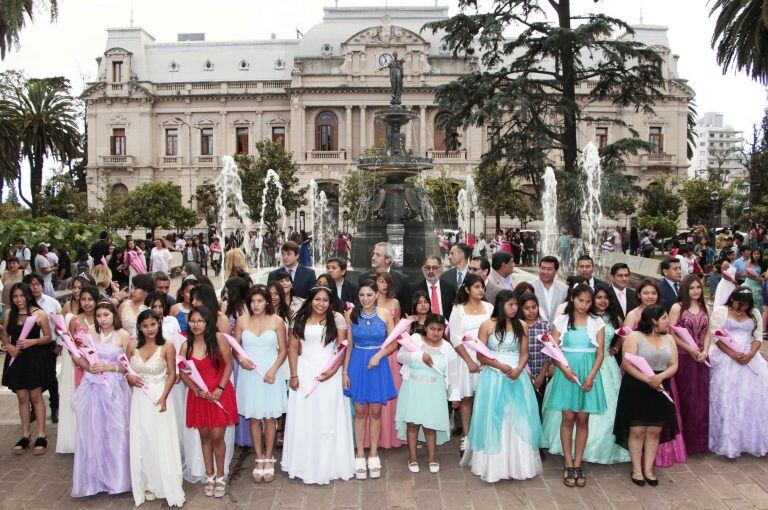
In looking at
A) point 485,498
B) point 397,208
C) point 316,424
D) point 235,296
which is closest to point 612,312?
point 485,498

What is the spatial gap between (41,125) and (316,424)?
46293mm

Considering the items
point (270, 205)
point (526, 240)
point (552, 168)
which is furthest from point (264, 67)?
point (552, 168)

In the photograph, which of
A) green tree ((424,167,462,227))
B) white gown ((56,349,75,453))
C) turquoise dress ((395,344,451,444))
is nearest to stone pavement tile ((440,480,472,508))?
turquoise dress ((395,344,451,444))

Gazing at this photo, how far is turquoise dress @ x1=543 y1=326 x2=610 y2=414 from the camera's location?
21.6 feet

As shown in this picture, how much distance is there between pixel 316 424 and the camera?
668 centimetres

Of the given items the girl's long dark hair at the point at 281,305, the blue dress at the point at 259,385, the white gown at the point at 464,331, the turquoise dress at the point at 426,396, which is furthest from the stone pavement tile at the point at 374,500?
the girl's long dark hair at the point at 281,305

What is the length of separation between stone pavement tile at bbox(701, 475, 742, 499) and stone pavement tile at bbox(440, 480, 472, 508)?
2.24 meters

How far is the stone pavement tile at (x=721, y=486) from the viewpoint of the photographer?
6266 millimetres

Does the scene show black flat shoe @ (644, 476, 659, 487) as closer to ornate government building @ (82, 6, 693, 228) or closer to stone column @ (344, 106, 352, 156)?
ornate government building @ (82, 6, 693, 228)

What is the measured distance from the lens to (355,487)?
6582 millimetres

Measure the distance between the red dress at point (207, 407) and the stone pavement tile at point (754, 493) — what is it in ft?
15.4

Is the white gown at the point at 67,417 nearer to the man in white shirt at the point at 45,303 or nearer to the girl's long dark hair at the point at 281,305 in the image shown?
the man in white shirt at the point at 45,303

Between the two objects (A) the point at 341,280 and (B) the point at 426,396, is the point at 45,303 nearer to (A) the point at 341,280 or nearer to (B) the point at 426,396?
(A) the point at 341,280

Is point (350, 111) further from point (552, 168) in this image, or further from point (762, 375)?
point (762, 375)
